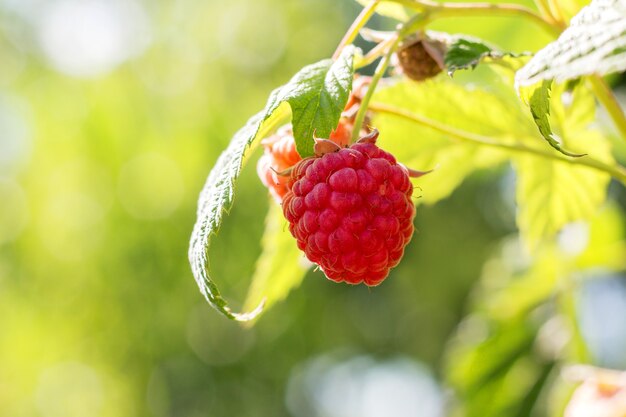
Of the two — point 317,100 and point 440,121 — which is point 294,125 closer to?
point 317,100

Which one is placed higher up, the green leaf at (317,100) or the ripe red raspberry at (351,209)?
the green leaf at (317,100)

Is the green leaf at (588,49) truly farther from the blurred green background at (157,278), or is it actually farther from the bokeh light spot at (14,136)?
the bokeh light spot at (14,136)

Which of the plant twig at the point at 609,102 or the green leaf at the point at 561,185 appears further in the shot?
the green leaf at the point at 561,185

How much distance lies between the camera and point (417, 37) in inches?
27.0

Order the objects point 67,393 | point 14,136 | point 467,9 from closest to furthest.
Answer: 1. point 467,9
2. point 67,393
3. point 14,136

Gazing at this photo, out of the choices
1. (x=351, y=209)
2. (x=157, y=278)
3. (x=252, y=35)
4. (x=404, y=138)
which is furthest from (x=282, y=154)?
(x=252, y=35)

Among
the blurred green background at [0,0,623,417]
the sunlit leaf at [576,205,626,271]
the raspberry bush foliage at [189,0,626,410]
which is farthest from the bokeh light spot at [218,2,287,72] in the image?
the raspberry bush foliage at [189,0,626,410]

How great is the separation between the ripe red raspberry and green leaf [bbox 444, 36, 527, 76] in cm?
8

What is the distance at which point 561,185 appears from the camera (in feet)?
3.10

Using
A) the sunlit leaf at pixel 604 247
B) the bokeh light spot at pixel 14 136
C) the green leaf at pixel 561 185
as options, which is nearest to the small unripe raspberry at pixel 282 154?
the green leaf at pixel 561 185

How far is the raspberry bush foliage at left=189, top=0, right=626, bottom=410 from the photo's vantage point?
21.6 inches

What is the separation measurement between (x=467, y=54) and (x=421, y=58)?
3.8 inches

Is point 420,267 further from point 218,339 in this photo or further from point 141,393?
point 141,393

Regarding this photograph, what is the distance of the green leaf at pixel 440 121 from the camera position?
0.87m
